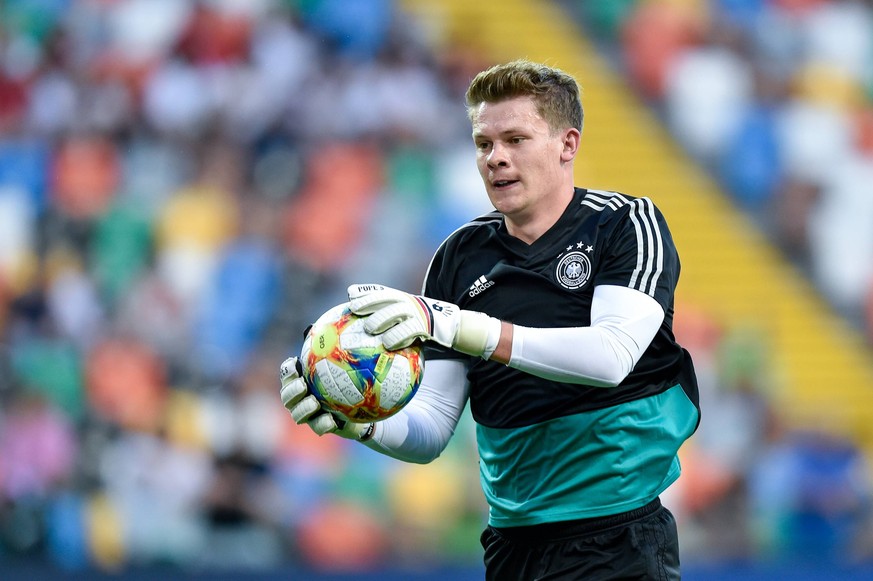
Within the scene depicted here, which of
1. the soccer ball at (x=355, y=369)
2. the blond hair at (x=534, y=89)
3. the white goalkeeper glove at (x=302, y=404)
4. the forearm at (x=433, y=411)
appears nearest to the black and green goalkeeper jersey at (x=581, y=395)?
the forearm at (x=433, y=411)

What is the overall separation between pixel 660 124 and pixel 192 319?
4682mm

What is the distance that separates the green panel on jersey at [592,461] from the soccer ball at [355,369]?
1.51 feet

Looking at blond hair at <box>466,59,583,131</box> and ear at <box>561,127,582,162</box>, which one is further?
ear at <box>561,127,582,162</box>

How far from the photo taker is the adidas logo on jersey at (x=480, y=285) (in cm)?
418

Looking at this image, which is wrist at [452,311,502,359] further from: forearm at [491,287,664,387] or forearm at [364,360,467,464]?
forearm at [364,360,467,464]

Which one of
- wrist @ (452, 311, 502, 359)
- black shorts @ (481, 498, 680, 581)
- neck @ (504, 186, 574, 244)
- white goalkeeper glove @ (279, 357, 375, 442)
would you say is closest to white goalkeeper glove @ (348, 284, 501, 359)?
wrist @ (452, 311, 502, 359)

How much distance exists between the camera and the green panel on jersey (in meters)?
3.98

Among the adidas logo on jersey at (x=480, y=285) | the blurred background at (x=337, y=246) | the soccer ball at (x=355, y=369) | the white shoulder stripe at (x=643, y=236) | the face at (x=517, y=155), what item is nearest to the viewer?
the soccer ball at (x=355, y=369)

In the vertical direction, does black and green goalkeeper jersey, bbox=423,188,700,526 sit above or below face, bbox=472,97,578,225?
below

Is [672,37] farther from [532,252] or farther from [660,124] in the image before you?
[532,252]

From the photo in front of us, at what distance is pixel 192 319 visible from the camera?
9281mm

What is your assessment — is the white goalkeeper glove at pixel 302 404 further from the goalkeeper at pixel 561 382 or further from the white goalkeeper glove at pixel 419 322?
the white goalkeeper glove at pixel 419 322

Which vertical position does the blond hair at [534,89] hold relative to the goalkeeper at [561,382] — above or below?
above

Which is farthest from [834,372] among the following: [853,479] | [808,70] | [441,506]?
[441,506]
